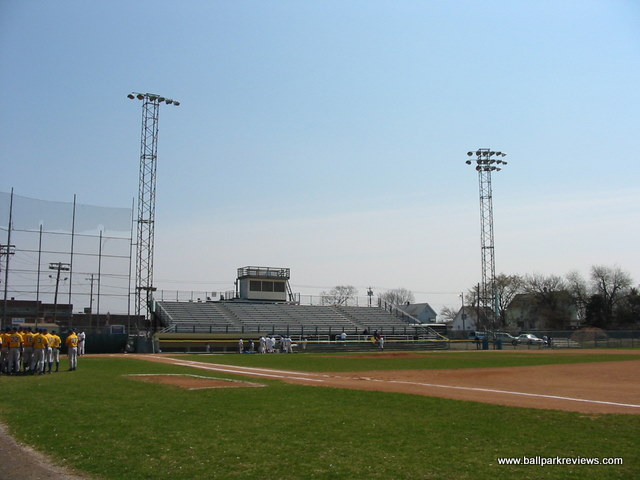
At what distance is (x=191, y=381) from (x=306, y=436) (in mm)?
11699

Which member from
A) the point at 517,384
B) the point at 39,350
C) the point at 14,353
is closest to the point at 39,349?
the point at 39,350

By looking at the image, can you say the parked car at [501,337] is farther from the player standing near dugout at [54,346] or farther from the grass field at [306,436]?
the grass field at [306,436]

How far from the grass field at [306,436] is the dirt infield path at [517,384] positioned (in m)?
1.88

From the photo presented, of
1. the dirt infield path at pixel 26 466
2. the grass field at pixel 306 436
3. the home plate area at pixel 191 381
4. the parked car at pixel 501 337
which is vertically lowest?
the parked car at pixel 501 337

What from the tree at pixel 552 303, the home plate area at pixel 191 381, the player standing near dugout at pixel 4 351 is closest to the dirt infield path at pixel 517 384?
the home plate area at pixel 191 381

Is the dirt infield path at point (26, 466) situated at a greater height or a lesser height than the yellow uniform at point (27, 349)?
lesser

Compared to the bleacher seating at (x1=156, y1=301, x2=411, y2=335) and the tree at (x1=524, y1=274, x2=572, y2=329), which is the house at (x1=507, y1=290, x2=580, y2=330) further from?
the bleacher seating at (x1=156, y1=301, x2=411, y2=335)

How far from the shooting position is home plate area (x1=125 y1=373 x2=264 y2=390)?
19406 millimetres

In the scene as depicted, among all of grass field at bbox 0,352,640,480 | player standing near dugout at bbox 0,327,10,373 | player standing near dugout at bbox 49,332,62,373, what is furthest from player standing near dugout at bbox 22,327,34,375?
grass field at bbox 0,352,640,480

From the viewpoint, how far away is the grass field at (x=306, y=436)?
8.23 metres

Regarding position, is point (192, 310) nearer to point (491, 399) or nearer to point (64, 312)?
point (64, 312)

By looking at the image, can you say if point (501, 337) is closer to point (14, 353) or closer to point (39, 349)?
point (39, 349)

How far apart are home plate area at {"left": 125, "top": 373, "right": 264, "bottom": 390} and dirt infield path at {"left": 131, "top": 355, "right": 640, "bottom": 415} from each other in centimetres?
236

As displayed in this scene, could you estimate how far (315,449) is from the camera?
371 inches
